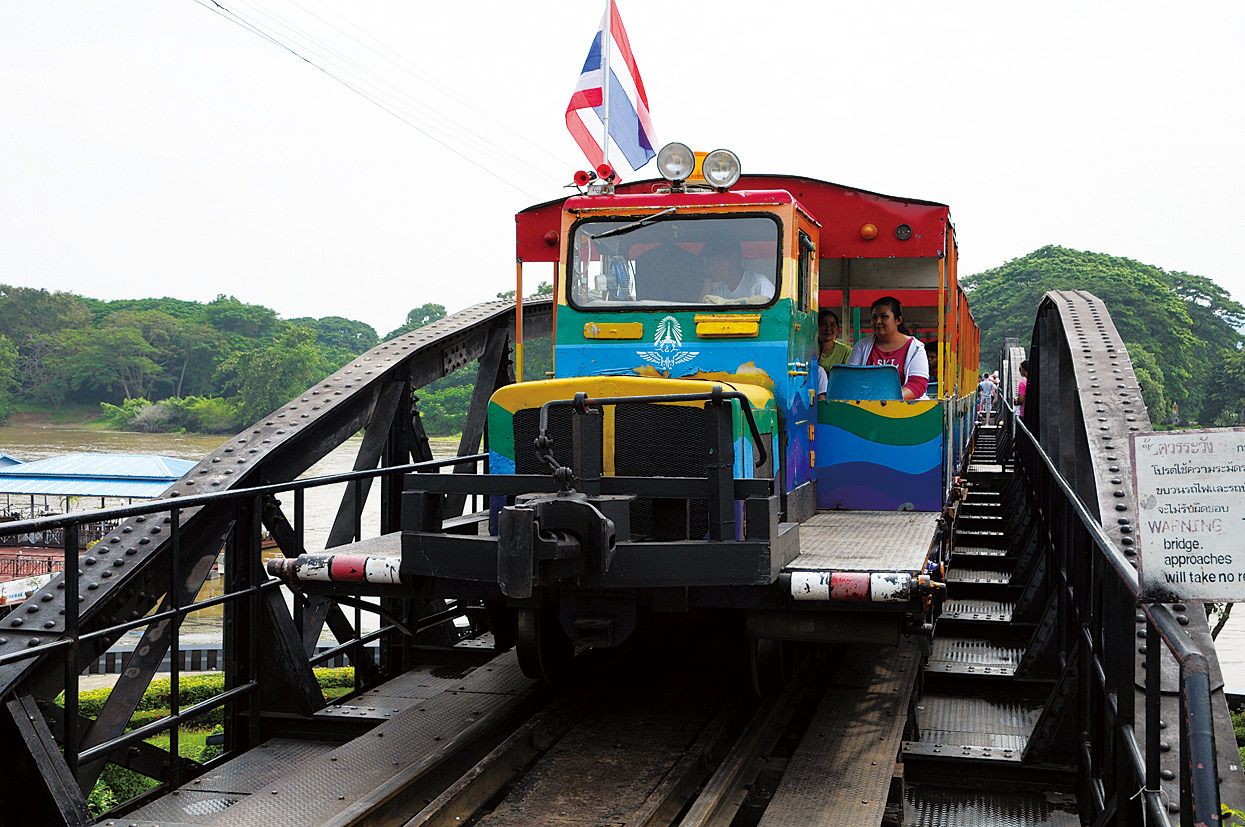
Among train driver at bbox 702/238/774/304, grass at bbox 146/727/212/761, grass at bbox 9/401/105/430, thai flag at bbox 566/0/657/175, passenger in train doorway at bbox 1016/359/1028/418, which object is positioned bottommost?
grass at bbox 146/727/212/761

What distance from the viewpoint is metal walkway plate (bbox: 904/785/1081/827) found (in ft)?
18.0

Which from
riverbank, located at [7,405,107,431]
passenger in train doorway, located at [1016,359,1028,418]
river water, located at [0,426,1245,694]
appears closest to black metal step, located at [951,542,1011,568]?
passenger in train doorway, located at [1016,359,1028,418]

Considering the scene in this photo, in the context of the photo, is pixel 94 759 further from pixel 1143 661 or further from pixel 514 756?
pixel 1143 661

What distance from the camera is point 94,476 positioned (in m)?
33.3

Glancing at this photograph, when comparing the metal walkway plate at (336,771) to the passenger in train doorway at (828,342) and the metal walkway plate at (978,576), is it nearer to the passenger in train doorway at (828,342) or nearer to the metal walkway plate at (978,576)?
the passenger in train doorway at (828,342)

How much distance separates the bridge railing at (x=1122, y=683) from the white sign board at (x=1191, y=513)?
0.11 metres

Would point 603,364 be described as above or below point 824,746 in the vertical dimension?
above

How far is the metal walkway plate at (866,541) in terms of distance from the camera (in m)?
5.57

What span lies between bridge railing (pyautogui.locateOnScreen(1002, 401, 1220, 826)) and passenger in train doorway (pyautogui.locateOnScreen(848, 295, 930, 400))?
161 centimetres

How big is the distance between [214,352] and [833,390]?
73.1 meters

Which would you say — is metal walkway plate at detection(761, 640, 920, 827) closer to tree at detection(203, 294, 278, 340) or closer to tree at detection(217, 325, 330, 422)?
tree at detection(217, 325, 330, 422)

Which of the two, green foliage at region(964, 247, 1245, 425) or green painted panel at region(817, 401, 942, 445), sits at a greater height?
green foliage at region(964, 247, 1245, 425)

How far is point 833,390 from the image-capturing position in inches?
325

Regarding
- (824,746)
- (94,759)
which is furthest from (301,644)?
(824,746)
